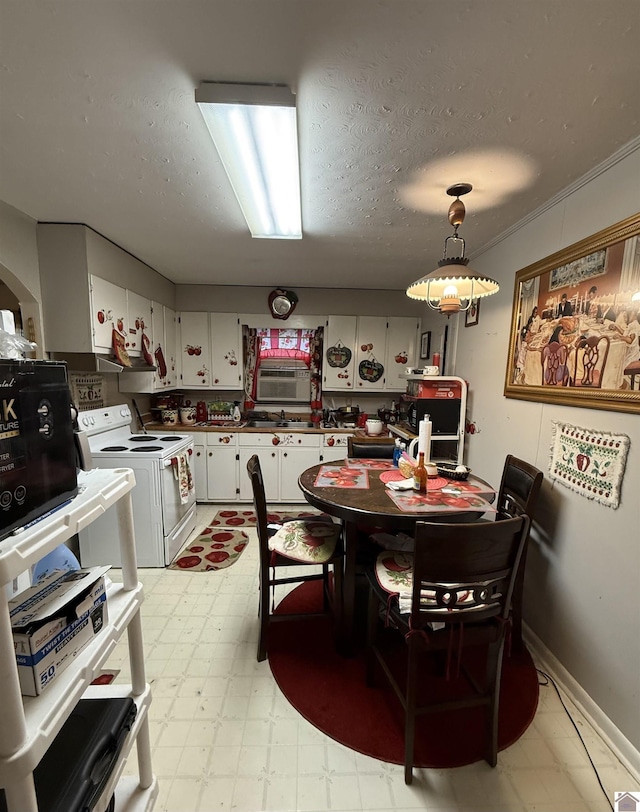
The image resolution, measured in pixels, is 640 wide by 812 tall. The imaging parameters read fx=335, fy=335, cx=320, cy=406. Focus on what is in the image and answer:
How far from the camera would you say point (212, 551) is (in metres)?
2.81

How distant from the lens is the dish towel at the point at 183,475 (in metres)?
2.74

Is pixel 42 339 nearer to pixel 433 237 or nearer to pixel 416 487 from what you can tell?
pixel 416 487

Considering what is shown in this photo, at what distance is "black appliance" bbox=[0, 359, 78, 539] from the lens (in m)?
0.67

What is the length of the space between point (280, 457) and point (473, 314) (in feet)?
7.53

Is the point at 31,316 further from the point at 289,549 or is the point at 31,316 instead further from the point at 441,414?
the point at 441,414

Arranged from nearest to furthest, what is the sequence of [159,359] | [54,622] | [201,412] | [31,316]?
1. [54,622]
2. [31,316]
3. [159,359]
4. [201,412]

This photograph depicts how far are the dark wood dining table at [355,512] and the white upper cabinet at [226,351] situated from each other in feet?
7.17

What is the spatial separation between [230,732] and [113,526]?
165cm

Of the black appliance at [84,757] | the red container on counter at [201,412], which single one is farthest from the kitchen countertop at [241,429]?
the black appliance at [84,757]

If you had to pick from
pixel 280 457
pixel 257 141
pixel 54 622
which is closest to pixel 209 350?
pixel 280 457

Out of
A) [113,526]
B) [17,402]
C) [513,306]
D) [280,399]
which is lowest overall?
[113,526]

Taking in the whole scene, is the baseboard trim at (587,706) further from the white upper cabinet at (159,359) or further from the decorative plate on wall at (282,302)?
the decorative plate on wall at (282,302)

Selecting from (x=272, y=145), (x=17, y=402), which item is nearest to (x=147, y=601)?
(x=17, y=402)

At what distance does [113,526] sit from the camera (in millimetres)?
2482
